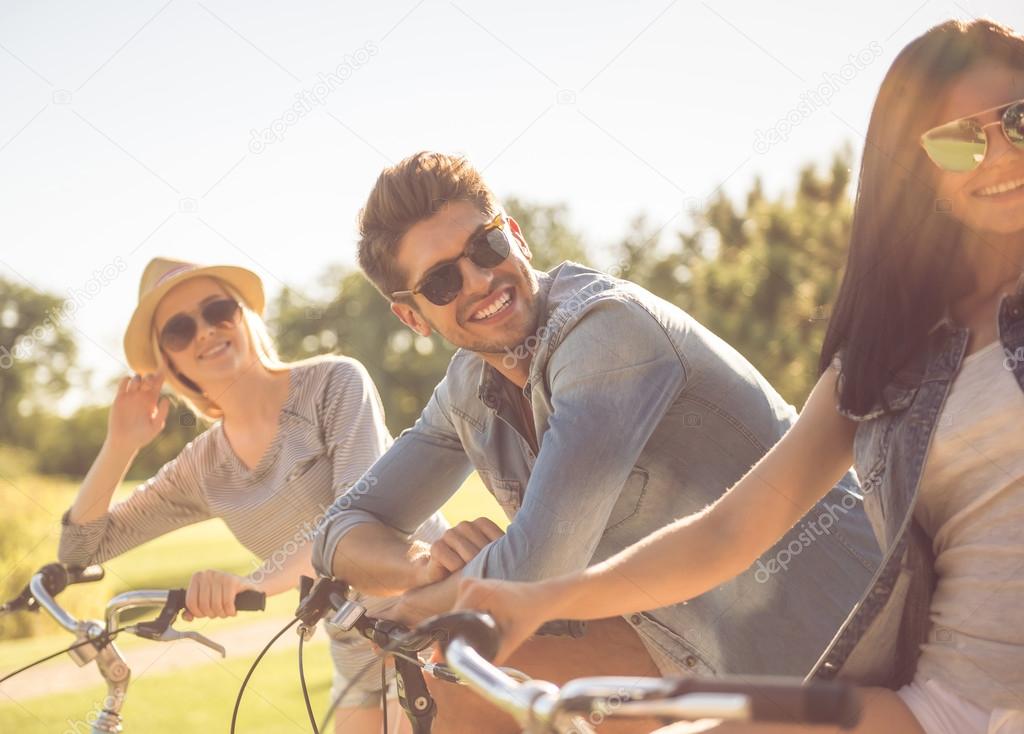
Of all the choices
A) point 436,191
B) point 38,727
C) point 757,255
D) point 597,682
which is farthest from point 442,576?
point 757,255

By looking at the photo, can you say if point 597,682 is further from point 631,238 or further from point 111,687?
point 631,238

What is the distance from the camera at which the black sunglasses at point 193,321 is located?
4.61m

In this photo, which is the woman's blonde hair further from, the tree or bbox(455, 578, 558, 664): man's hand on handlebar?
the tree

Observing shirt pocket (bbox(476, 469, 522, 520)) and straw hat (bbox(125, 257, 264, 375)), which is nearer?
shirt pocket (bbox(476, 469, 522, 520))

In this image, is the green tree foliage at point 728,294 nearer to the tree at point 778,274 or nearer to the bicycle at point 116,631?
the tree at point 778,274

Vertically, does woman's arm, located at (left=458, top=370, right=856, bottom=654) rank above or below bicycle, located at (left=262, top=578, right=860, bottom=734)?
above

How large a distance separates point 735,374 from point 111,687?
6.36 ft

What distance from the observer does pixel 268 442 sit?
4.38 metres

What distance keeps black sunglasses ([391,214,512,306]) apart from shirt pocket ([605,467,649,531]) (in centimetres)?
71

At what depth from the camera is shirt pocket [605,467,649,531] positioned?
274 cm

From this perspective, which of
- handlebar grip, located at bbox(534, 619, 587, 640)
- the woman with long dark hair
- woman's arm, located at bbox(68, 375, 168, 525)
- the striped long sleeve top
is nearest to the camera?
the woman with long dark hair

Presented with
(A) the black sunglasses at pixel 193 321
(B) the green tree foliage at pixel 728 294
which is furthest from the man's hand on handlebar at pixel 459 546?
(B) the green tree foliage at pixel 728 294

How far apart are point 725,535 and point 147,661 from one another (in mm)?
9297

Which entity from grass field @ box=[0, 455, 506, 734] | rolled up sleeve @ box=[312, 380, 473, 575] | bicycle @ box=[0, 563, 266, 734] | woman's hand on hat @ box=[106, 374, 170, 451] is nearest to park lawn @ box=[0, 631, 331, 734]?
grass field @ box=[0, 455, 506, 734]
